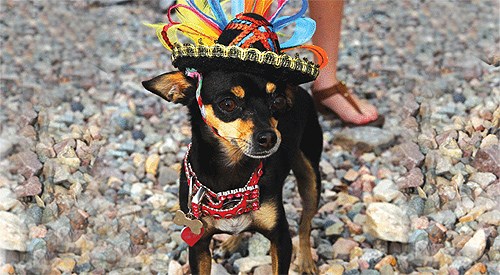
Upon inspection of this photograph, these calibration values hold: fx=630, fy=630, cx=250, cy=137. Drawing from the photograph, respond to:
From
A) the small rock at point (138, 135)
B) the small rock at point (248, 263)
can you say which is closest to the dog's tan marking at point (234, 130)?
the small rock at point (248, 263)

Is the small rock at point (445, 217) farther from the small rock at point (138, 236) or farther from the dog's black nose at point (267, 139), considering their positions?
the small rock at point (138, 236)

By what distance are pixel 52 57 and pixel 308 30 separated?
12.0ft

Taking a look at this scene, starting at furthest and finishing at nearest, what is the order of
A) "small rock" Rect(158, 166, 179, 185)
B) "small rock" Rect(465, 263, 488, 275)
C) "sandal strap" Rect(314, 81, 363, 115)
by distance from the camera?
1. "sandal strap" Rect(314, 81, 363, 115)
2. "small rock" Rect(158, 166, 179, 185)
3. "small rock" Rect(465, 263, 488, 275)

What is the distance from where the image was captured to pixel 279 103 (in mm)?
2602

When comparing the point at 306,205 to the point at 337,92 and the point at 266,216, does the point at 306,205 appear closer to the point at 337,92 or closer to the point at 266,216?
the point at 266,216

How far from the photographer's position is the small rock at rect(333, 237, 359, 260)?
3.26 metres

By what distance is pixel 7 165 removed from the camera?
3750mm

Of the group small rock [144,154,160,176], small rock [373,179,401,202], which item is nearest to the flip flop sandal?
small rock [373,179,401,202]

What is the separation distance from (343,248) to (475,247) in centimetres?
65

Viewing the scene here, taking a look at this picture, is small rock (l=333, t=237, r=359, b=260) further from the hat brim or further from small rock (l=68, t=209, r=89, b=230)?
small rock (l=68, t=209, r=89, b=230)

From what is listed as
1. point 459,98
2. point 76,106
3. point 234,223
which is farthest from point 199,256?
point 459,98

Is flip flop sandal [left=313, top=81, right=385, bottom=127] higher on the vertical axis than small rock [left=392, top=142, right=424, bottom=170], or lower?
lower

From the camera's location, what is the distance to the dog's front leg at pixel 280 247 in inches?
106

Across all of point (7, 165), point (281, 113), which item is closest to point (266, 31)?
point (281, 113)
